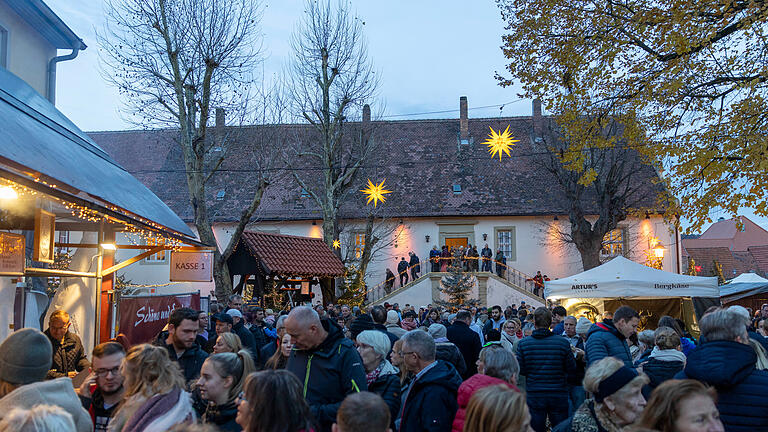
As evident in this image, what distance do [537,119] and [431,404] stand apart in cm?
3613

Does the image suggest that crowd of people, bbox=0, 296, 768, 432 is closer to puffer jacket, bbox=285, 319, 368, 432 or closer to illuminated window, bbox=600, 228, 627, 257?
puffer jacket, bbox=285, 319, 368, 432

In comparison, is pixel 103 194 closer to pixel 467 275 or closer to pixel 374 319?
pixel 374 319

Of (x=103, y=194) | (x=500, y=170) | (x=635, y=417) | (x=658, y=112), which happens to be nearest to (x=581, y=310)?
(x=658, y=112)

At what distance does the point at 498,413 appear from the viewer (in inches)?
125

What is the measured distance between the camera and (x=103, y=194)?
8.23 meters

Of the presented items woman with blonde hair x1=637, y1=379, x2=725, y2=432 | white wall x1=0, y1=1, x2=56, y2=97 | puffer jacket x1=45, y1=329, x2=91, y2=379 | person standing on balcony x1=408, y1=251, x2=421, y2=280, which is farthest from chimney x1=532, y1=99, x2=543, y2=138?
woman with blonde hair x1=637, y1=379, x2=725, y2=432

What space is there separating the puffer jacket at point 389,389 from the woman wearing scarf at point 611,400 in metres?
1.84

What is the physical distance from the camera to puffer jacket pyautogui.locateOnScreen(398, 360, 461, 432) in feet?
15.3

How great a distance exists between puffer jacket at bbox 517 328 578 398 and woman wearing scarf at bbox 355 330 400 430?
Result: 194 centimetres

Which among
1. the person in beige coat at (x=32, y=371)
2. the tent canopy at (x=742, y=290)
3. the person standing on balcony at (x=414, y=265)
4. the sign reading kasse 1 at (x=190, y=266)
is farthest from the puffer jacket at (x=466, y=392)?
the person standing on balcony at (x=414, y=265)

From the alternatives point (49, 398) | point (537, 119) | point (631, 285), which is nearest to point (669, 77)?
point (631, 285)

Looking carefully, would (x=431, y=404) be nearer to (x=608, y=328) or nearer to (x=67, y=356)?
(x=608, y=328)

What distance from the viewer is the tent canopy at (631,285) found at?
1483 cm

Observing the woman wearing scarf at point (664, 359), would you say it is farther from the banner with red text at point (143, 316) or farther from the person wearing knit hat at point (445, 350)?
the banner with red text at point (143, 316)
